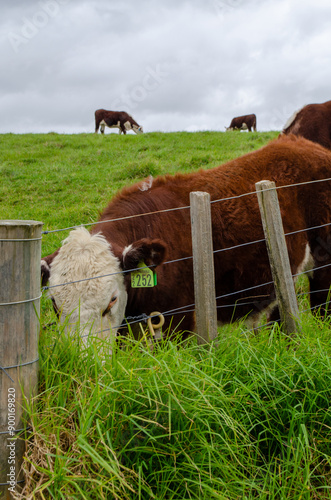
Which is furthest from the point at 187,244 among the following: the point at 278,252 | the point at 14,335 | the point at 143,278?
the point at 14,335

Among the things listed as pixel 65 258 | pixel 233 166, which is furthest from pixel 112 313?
pixel 233 166

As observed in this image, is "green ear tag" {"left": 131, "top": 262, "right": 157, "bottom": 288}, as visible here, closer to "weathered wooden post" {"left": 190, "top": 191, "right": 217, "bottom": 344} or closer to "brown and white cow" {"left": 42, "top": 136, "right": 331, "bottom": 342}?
"brown and white cow" {"left": 42, "top": 136, "right": 331, "bottom": 342}

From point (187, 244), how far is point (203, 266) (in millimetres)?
1102

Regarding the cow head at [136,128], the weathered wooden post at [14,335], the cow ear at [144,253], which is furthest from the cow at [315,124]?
the cow head at [136,128]

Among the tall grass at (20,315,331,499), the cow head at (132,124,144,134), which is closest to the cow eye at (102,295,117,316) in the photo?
the tall grass at (20,315,331,499)

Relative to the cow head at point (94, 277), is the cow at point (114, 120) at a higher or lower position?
higher

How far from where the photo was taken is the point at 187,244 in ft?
13.5

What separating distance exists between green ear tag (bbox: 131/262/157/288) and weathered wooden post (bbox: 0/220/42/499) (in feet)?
4.44

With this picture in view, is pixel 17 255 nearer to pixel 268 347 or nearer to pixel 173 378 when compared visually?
pixel 173 378

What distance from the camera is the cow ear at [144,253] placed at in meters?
3.35

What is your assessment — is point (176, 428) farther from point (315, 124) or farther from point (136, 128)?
point (136, 128)

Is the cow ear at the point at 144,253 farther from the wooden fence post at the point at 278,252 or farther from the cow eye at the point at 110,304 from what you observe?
the wooden fence post at the point at 278,252

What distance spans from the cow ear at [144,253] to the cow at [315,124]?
15.8ft

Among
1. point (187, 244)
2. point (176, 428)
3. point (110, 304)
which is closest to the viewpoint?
point (176, 428)
